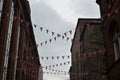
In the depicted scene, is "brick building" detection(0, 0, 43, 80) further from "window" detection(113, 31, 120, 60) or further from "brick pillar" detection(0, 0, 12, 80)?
"window" detection(113, 31, 120, 60)

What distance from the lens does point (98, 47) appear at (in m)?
32.2

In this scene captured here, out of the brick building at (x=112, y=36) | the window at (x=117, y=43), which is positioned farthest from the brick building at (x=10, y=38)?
the window at (x=117, y=43)

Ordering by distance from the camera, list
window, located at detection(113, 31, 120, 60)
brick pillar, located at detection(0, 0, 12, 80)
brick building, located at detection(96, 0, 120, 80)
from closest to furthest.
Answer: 1. brick building, located at detection(96, 0, 120, 80)
2. window, located at detection(113, 31, 120, 60)
3. brick pillar, located at detection(0, 0, 12, 80)

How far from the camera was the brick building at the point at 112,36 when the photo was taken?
1780cm

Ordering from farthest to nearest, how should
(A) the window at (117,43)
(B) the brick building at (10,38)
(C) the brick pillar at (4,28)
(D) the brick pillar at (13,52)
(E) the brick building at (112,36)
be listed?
(D) the brick pillar at (13,52) → (B) the brick building at (10,38) → (C) the brick pillar at (4,28) → (A) the window at (117,43) → (E) the brick building at (112,36)

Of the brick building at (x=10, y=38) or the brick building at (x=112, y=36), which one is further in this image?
the brick building at (x=10, y=38)

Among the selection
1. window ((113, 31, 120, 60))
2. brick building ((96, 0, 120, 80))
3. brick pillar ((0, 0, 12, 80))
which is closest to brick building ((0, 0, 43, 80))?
brick pillar ((0, 0, 12, 80))

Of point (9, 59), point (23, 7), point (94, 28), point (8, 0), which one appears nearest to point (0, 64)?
point (9, 59)

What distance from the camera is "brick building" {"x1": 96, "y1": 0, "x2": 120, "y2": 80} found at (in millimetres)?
17797

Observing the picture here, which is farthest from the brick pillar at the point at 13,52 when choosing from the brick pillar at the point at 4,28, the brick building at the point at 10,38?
the brick pillar at the point at 4,28

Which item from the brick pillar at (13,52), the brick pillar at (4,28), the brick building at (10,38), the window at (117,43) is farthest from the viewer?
the brick pillar at (13,52)

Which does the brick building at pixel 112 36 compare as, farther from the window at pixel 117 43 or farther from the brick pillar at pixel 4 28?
the brick pillar at pixel 4 28

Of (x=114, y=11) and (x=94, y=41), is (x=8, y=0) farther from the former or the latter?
(x=94, y=41)

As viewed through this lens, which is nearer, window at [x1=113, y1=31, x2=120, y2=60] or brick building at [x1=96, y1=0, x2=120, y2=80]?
brick building at [x1=96, y1=0, x2=120, y2=80]
